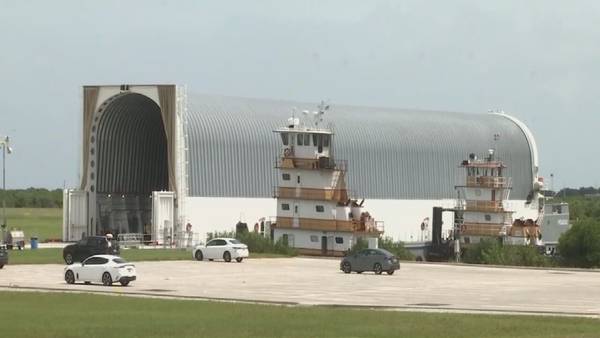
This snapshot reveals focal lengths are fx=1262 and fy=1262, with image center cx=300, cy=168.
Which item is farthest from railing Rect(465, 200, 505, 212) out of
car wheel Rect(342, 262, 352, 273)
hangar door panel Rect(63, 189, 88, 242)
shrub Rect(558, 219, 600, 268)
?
car wheel Rect(342, 262, 352, 273)

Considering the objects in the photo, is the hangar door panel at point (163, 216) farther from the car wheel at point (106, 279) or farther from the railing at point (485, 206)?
the car wheel at point (106, 279)

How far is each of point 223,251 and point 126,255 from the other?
5.71 meters

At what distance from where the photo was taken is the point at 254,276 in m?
A: 59.2

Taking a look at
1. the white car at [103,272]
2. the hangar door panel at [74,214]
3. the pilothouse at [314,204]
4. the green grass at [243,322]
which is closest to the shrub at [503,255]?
the pilothouse at [314,204]

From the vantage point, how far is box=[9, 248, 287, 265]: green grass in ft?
218

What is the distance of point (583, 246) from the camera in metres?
92.8

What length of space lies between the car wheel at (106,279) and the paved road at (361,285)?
844mm

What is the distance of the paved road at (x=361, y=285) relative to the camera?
141ft

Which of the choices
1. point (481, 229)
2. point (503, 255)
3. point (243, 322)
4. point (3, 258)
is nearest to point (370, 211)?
point (481, 229)

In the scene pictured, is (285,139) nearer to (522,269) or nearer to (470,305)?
(522,269)

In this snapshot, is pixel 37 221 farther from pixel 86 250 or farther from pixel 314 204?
pixel 86 250

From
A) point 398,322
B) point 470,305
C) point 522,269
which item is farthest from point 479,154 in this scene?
point 398,322

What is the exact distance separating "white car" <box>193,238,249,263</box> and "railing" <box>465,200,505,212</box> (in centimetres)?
3393

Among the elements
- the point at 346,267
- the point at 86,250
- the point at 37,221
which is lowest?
the point at 346,267
